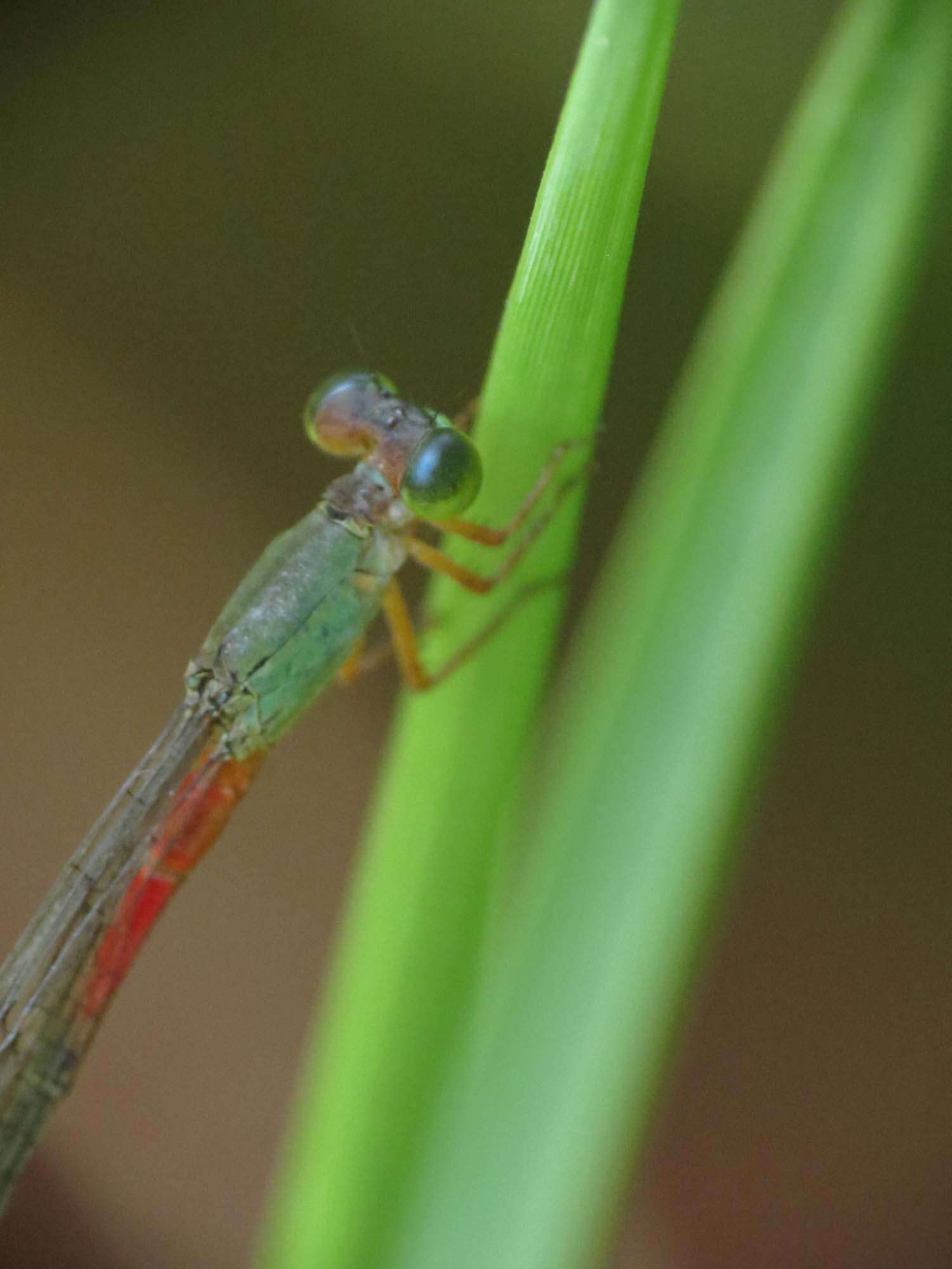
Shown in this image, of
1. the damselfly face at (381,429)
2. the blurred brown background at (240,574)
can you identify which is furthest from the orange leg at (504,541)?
the blurred brown background at (240,574)

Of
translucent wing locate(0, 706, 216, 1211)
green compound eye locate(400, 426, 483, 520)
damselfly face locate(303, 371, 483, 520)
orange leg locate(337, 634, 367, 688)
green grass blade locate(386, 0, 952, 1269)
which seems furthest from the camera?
orange leg locate(337, 634, 367, 688)

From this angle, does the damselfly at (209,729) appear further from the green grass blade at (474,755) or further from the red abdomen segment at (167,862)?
the green grass blade at (474,755)

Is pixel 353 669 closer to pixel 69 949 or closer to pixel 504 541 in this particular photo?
pixel 69 949

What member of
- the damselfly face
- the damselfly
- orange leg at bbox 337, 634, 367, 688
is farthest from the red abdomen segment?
the damselfly face

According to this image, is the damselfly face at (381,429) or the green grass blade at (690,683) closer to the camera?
the green grass blade at (690,683)

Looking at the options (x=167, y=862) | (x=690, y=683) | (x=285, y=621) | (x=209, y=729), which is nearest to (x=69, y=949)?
(x=167, y=862)

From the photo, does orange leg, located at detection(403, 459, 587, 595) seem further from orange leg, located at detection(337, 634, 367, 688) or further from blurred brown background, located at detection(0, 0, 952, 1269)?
blurred brown background, located at detection(0, 0, 952, 1269)

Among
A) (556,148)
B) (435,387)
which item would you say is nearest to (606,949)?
(556,148)
